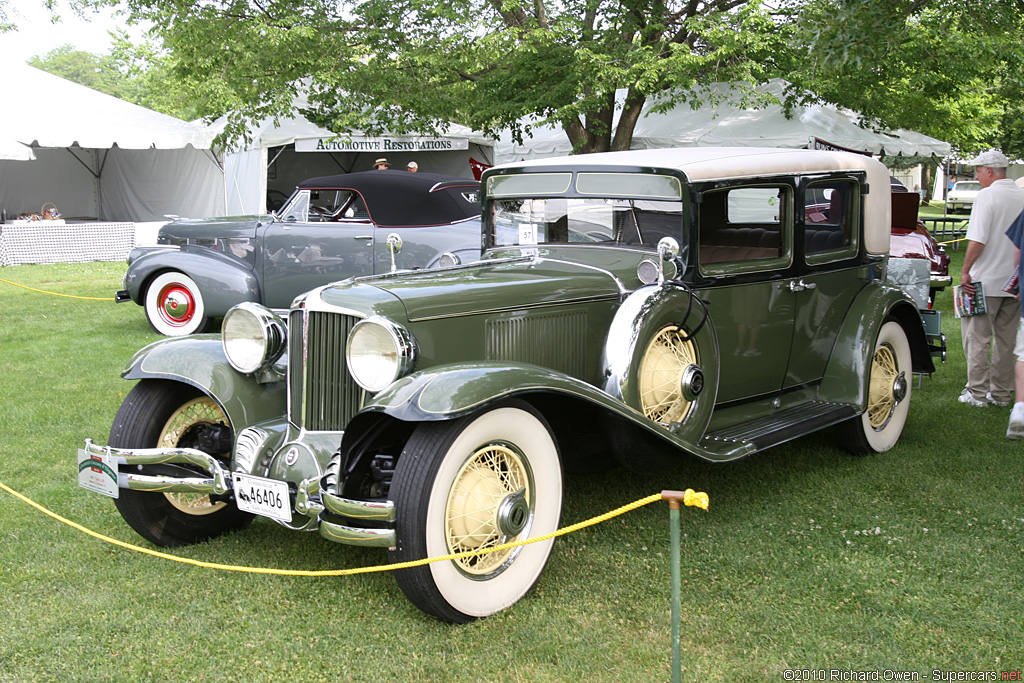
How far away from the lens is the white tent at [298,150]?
53.0 ft

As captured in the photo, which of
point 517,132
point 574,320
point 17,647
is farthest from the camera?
point 517,132

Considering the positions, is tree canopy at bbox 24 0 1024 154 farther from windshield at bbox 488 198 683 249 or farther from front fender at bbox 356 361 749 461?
front fender at bbox 356 361 749 461

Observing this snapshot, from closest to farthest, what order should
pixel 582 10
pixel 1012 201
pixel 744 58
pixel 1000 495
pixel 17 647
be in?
1. pixel 17 647
2. pixel 1000 495
3. pixel 1012 201
4. pixel 744 58
5. pixel 582 10

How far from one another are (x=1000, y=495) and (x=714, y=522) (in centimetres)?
156

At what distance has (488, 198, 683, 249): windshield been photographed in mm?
4379

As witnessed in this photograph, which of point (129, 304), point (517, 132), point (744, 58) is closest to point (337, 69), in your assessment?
point (517, 132)

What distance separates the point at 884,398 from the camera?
17.2 ft

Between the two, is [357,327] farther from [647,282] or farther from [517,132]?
[517,132]

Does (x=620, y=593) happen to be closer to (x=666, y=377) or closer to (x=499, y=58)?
(x=666, y=377)

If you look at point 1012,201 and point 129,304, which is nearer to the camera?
point 1012,201

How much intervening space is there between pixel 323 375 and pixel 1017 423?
13.8 feet

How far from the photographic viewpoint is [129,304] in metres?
11.8

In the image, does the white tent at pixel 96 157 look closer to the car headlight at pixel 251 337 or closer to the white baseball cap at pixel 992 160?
the car headlight at pixel 251 337

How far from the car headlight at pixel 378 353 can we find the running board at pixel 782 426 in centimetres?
156
